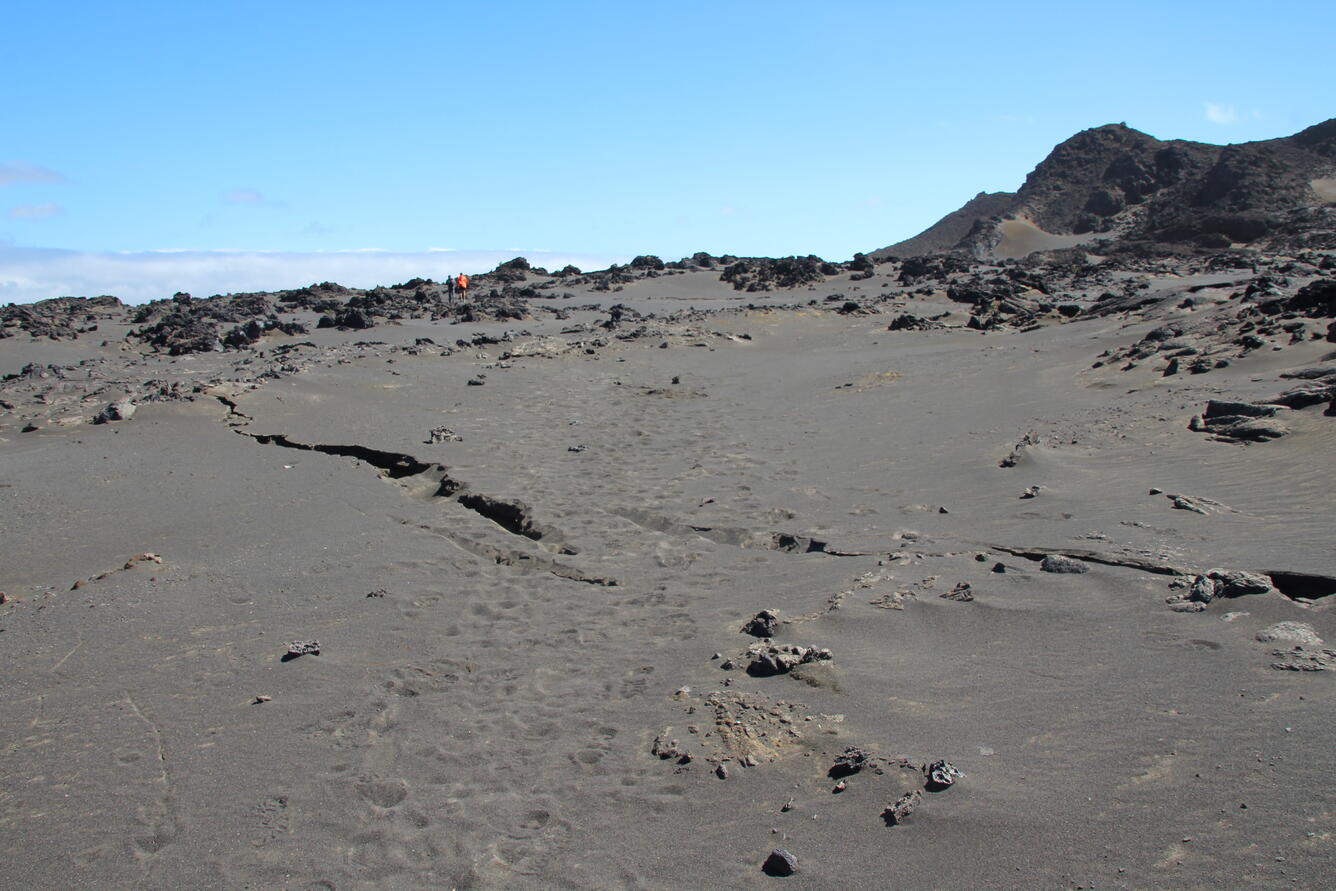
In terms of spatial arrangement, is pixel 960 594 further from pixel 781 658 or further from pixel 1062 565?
pixel 781 658

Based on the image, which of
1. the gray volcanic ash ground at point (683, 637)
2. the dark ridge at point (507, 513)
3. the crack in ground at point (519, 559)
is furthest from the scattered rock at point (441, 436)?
the crack in ground at point (519, 559)

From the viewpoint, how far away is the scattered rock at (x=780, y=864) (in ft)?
8.94

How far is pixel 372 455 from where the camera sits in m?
8.59

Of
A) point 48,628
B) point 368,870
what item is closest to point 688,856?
point 368,870

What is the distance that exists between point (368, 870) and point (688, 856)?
1.01m

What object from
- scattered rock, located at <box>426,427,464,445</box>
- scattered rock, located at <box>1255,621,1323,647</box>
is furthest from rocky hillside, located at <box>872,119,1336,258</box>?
scattered rock, located at <box>1255,621,1323,647</box>

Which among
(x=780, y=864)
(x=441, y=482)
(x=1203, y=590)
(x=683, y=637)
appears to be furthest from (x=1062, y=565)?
(x=441, y=482)

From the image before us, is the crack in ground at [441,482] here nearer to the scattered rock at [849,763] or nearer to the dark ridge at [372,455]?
the dark ridge at [372,455]

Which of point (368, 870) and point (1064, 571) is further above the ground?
point (1064, 571)

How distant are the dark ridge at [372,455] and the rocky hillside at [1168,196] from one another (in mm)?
27696

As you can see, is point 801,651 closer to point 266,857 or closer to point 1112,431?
point 266,857

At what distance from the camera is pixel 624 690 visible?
4082mm

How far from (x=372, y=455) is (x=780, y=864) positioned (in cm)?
671

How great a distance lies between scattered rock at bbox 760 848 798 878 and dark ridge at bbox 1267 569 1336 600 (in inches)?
106
